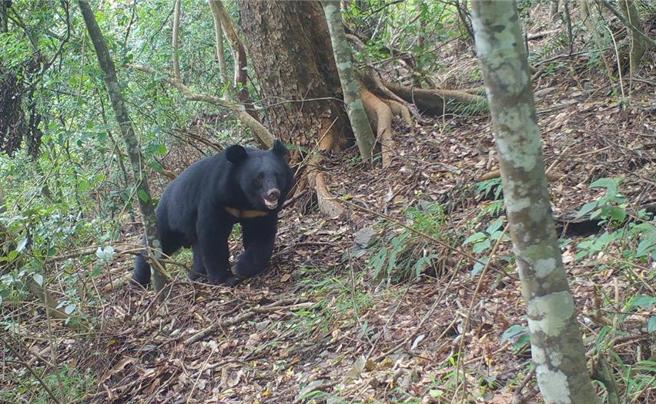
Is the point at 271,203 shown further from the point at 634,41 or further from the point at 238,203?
the point at 634,41

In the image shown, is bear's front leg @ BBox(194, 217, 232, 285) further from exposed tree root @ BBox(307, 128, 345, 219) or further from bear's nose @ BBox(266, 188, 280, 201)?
exposed tree root @ BBox(307, 128, 345, 219)

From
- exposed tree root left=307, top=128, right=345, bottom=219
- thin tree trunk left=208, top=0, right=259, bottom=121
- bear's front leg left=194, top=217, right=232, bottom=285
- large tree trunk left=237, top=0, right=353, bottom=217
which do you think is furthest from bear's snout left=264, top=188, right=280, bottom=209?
thin tree trunk left=208, top=0, right=259, bottom=121

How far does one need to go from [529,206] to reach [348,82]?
18.0ft

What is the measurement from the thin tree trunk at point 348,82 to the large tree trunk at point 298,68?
0.57 metres

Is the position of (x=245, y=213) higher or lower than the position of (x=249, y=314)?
higher

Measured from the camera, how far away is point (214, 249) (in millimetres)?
7082

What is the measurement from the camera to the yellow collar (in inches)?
281

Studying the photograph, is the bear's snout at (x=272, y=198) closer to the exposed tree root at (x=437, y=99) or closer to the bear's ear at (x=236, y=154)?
the bear's ear at (x=236, y=154)

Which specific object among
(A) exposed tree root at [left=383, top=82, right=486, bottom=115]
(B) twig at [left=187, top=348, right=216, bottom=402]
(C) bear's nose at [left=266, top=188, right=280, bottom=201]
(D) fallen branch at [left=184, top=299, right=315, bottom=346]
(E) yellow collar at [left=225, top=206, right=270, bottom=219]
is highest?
(A) exposed tree root at [left=383, top=82, right=486, bottom=115]

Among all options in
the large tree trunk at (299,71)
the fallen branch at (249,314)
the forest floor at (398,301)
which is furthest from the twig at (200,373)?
the large tree trunk at (299,71)

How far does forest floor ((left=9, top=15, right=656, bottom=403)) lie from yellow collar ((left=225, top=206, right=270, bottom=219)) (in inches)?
19.5

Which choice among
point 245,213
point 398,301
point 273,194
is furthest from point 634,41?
point 245,213

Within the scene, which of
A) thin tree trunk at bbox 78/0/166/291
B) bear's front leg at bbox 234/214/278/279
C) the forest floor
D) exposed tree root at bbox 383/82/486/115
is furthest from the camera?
exposed tree root at bbox 383/82/486/115

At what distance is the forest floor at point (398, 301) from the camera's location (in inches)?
165
